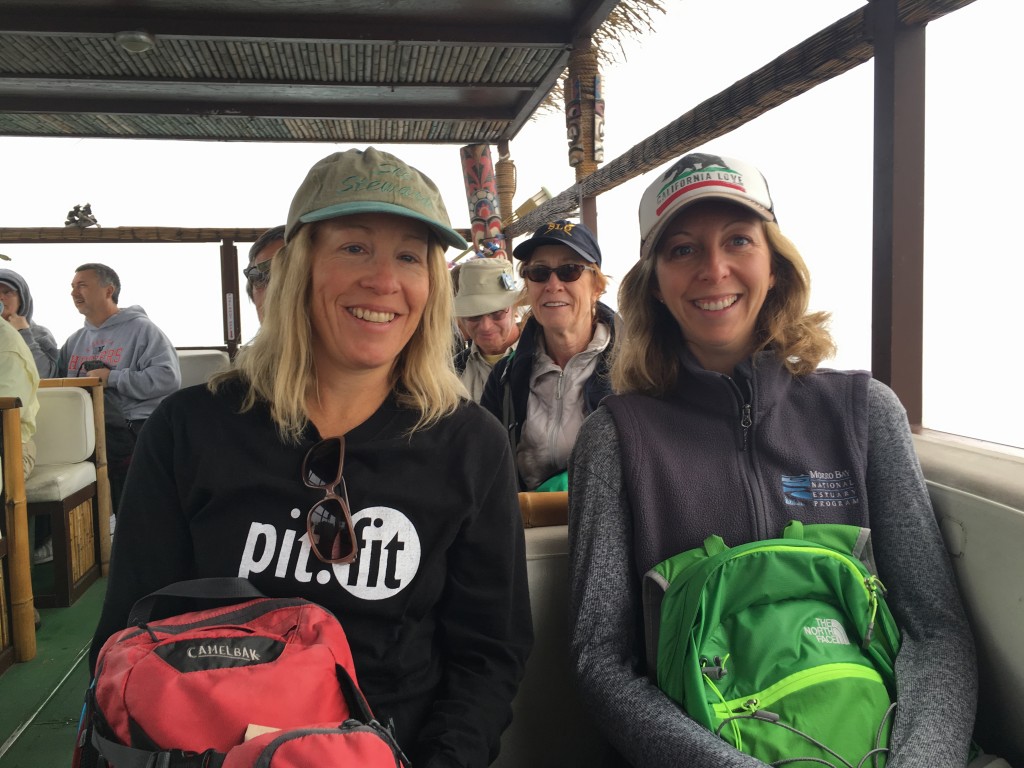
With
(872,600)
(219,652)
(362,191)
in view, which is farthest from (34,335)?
(872,600)

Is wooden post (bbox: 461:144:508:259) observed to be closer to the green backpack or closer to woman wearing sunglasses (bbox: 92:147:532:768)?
woman wearing sunglasses (bbox: 92:147:532:768)

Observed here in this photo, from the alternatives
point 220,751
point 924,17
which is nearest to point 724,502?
point 220,751

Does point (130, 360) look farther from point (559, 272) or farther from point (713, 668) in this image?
point (713, 668)

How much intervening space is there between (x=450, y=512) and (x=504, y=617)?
211 millimetres

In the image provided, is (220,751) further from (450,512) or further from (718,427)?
(718,427)

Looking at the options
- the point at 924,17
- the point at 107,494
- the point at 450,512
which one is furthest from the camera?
the point at 107,494

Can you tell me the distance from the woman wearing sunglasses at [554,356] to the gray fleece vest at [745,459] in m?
0.98

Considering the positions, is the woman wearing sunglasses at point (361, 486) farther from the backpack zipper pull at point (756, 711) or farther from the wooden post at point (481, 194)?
the wooden post at point (481, 194)

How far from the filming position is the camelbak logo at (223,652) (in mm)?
918

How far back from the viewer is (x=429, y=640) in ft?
3.93

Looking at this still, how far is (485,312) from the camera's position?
10.5 feet

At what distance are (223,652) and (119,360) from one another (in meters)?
4.17

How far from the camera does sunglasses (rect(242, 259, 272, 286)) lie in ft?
8.09

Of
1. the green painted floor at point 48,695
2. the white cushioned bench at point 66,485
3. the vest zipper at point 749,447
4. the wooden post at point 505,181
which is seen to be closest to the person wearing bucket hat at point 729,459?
the vest zipper at point 749,447
